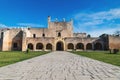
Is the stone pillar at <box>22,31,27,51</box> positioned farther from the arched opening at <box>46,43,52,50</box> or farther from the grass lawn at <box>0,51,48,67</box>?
the grass lawn at <box>0,51,48,67</box>

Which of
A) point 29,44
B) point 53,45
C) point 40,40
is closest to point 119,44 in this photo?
point 53,45

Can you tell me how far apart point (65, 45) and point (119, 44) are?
45.5ft

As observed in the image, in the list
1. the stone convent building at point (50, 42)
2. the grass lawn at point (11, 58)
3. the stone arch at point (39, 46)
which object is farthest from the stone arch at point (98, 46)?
the grass lawn at point (11, 58)

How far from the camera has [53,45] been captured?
133 feet

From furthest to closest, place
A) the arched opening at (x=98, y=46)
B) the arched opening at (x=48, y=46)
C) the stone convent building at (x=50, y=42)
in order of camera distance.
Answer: the arched opening at (x=48, y=46) < the arched opening at (x=98, y=46) < the stone convent building at (x=50, y=42)

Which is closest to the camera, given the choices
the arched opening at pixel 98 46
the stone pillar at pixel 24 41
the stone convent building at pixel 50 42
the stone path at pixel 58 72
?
the stone path at pixel 58 72

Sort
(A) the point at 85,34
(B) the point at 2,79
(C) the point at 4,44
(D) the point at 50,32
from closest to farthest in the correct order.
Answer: (B) the point at 2,79
(C) the point at 4,44
(D) the point at 50,32
(A) the point at 85,34

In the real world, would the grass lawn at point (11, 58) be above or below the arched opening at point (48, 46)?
below

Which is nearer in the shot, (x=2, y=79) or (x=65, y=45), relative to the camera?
(x=2, y=79)

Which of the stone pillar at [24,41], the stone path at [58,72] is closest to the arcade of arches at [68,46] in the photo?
the stone pillar at [24,41]

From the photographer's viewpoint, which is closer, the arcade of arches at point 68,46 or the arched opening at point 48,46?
the arcade of arches at point 68,46

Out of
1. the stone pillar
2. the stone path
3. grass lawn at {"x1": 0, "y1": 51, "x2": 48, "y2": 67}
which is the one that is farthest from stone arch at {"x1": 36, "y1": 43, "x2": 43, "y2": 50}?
the stone path

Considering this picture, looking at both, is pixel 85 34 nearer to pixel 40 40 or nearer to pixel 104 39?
pixel 104 39

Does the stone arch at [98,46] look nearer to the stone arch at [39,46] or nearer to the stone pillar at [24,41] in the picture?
the stone arch at [39,46]
